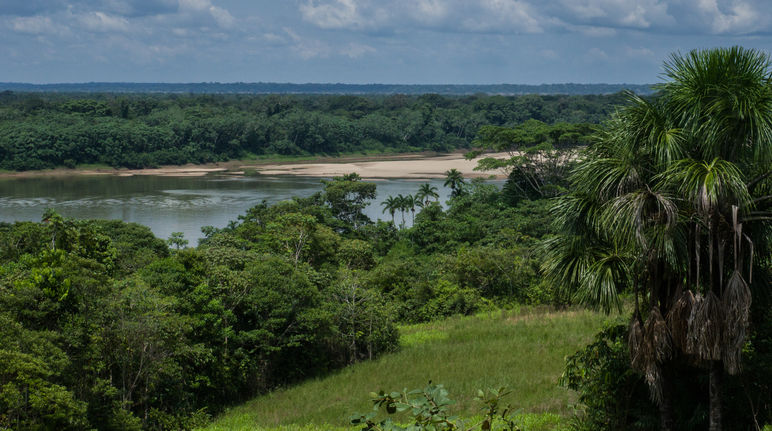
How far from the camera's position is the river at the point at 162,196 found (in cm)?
4856

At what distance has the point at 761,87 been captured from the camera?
822cm

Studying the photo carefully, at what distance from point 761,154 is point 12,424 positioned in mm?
11132

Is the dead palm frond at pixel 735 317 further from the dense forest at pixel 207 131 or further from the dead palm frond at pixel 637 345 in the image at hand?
the dense forest at pixel 207 131

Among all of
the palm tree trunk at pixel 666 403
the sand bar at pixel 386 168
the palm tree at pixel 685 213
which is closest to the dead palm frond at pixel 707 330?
the palm tree at pixel 685 213

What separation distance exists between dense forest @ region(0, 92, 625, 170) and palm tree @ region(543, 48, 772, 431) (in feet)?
244

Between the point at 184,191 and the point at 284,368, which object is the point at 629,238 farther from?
the point at 184,191

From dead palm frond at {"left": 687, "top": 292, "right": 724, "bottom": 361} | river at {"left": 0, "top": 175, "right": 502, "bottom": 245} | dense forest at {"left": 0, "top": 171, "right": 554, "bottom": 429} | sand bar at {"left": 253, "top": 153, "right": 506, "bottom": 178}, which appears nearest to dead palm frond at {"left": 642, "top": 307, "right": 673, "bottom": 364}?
dead palm frond at {"left": 687, "top": 292, "right": 724, "bottom": 361}

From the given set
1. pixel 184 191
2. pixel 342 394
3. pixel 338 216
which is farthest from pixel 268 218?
pixel 184 191

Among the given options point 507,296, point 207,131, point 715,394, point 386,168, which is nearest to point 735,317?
point 715,394

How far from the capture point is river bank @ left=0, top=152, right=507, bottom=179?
74.8 meters

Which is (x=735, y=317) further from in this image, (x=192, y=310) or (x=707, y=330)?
(x=192, y=310)

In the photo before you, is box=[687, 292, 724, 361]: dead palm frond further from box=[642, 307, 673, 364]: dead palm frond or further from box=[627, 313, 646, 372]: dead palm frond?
box=[627, 313, 646, 372]: dead palm frond

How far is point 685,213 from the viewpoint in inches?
334

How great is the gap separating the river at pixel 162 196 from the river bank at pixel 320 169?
2927 millimetres
